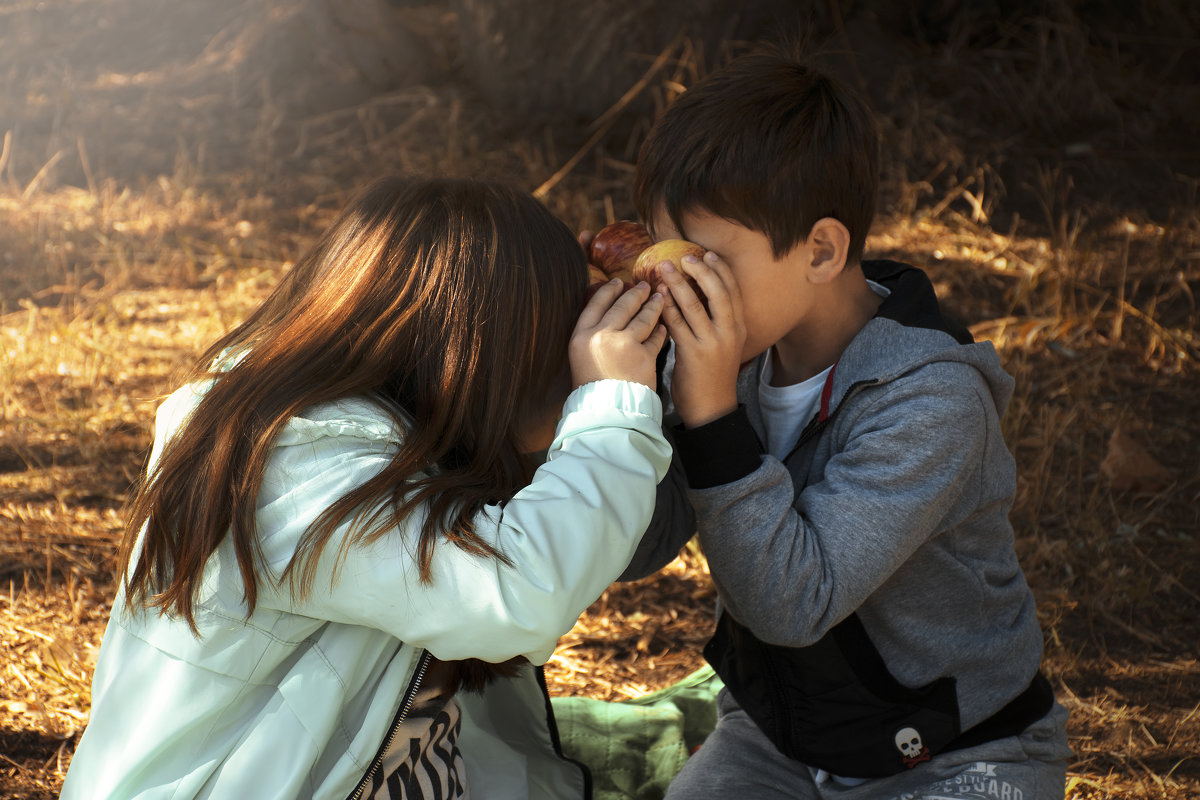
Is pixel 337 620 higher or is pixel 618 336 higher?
pixel 618 336

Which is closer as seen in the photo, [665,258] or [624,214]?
[665,258]

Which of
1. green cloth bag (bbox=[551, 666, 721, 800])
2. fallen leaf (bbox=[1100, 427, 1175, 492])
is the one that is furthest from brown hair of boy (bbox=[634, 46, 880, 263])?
fallen leaf (bbox=[1100, 427, 1175, 492])

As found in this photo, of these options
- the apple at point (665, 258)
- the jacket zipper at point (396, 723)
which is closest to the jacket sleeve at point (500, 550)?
the jacket zipper at point (396, 723)

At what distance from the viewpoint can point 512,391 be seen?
1765 mm

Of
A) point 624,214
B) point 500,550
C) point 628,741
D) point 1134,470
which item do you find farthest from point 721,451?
point 624,214

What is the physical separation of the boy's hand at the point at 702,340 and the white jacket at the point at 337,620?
0.43ft

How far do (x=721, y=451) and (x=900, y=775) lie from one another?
0.71m

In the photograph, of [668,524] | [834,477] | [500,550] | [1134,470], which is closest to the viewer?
[500,550]

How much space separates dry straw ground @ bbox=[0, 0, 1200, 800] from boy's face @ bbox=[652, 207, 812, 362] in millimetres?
1270

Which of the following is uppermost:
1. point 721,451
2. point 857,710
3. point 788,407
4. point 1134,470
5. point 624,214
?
point 721,451

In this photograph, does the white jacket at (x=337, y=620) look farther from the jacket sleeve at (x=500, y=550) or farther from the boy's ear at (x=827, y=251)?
the boy's ear at (x=827, y=251)

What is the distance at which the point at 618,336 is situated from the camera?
5.66 ft

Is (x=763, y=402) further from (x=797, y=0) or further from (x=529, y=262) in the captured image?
(x=797, y=0)

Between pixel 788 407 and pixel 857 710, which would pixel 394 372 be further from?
pixel 857 710
